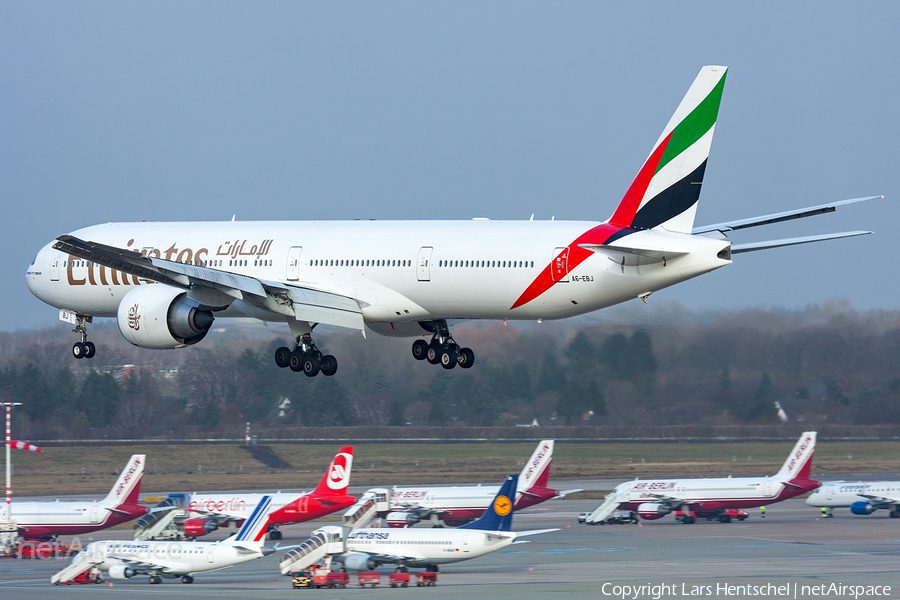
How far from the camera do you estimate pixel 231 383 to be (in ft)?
246

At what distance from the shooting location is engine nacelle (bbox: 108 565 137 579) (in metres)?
49.1

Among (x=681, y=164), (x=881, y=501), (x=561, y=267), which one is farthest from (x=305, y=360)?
(x=881, y=501)

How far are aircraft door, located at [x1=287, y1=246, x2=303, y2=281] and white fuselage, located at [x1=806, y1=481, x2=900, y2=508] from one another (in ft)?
137

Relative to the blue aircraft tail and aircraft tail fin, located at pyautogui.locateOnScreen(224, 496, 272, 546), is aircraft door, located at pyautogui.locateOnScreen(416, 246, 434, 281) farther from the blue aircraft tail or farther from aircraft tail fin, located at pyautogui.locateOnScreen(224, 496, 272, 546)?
aircraft tail fin, located at pyautogui.locateOnScreen(224, 496, 272, 546)

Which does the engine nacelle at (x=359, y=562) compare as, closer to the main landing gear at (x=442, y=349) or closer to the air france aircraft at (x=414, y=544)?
the air france aircraft at (x=414, y=544)

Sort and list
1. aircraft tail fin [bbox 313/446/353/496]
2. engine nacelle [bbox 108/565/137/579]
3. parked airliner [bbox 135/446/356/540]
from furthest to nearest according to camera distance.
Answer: aircraft tail fin [bbox 313/446/353/496] → parked airliner [bbox 135/446/356/540] → engine nacelle [bbox 108/565/137/579]

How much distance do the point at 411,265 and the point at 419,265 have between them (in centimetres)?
28

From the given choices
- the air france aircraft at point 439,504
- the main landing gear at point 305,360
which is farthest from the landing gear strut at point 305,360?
the air france aircraft at point 439,504

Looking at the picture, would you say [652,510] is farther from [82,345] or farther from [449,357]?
[82,345]

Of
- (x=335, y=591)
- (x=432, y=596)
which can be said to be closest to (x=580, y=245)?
(x=432, y=596)

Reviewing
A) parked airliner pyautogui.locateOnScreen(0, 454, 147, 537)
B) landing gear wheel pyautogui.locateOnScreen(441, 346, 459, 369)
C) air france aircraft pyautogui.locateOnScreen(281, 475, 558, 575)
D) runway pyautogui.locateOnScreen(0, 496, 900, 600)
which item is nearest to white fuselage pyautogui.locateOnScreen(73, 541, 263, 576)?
runway pyautogui.locateOnScreen(0, 496, 900, 600)

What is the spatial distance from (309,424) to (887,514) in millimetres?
38518

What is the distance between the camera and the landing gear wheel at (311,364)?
3759 centimetres

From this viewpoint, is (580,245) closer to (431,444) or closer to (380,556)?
(380,556)
